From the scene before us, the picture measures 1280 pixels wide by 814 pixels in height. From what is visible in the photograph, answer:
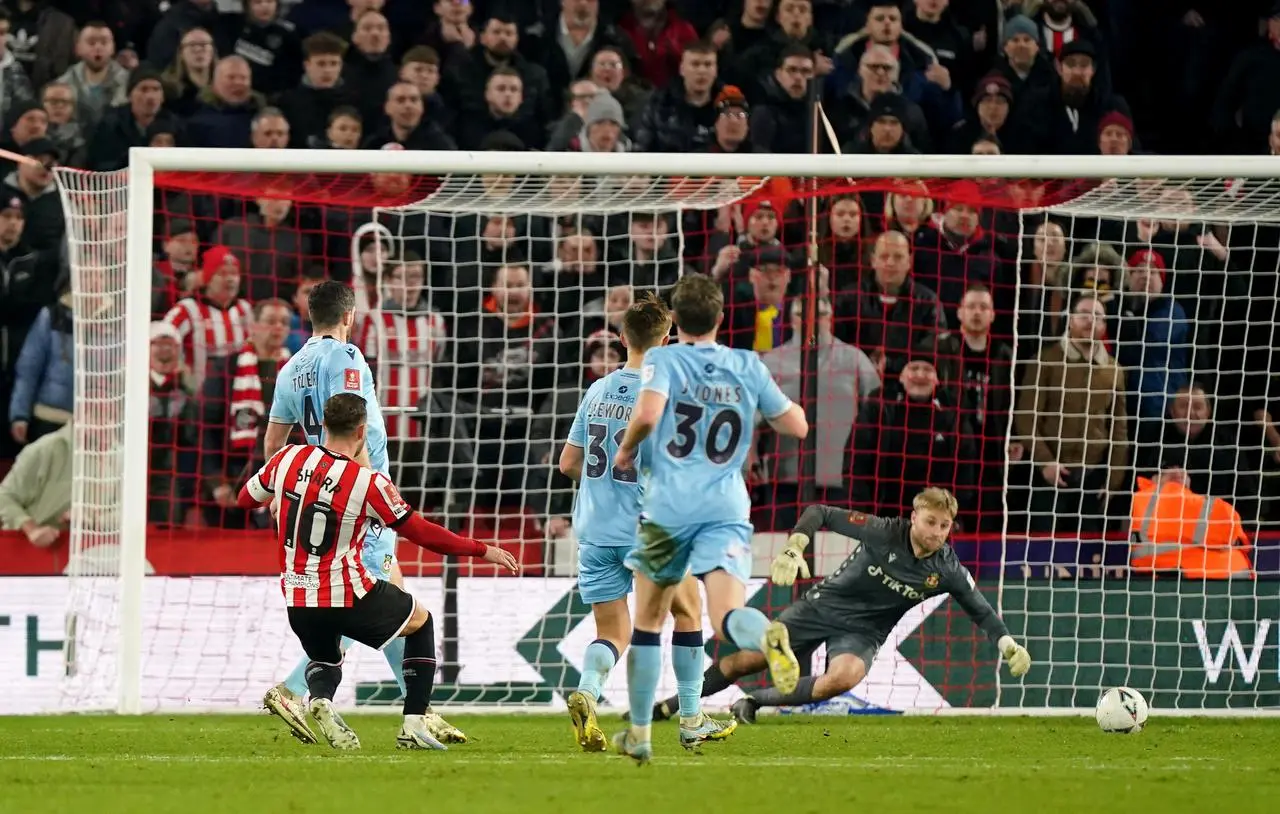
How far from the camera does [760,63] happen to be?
13.9 m

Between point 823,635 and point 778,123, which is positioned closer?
point 823,635

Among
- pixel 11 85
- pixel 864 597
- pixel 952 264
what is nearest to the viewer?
pixel 864 597

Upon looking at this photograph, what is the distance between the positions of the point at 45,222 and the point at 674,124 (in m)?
4.25

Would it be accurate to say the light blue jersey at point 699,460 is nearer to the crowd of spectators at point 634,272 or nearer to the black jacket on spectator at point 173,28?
the crowd of spectators at point 634,272

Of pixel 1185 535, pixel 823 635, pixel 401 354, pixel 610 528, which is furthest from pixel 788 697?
pixel 401 354

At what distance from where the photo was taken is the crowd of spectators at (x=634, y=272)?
1149 cm

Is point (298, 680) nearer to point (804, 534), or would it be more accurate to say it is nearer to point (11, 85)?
point (804, 534)

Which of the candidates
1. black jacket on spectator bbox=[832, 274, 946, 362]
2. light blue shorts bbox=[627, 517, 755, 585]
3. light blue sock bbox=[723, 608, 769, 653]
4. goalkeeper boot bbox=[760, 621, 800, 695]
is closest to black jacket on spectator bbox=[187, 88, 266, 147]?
black jacket on spectator bbox=[832, 274, 946, 362]

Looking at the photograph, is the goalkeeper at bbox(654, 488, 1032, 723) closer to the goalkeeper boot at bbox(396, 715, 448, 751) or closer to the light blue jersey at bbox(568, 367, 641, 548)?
the light blue jersey at bbox(568, 367, 641, 548)

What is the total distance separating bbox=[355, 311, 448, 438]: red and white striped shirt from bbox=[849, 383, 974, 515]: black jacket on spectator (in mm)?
2593

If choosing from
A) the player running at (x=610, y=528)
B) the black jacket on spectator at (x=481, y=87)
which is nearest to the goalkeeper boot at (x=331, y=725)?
the player running at (x=610, y=528)

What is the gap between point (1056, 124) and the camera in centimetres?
1388

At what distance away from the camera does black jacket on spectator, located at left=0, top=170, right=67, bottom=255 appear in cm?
1261

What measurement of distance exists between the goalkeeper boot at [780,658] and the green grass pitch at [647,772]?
1.15 feet
